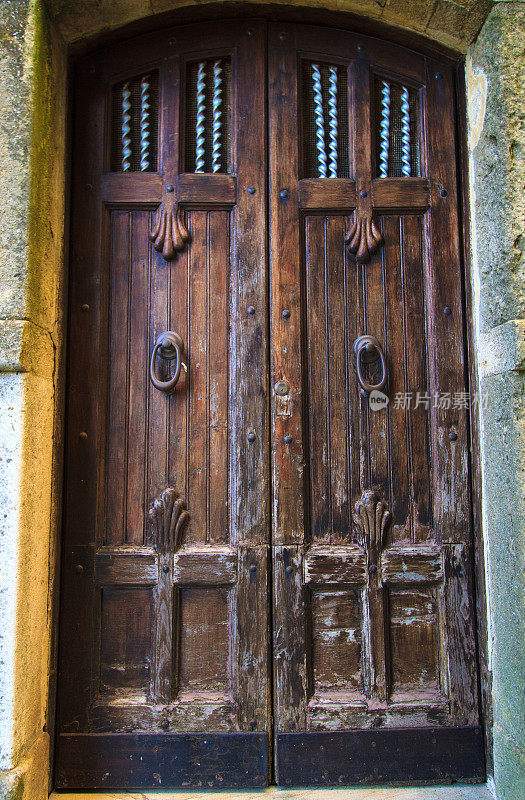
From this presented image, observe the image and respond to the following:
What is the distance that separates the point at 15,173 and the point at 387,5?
4.64ft

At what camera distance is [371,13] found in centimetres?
184

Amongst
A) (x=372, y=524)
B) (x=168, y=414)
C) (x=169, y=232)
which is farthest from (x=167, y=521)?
(x=169, y=232)

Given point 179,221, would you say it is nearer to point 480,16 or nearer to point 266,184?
point 266,184

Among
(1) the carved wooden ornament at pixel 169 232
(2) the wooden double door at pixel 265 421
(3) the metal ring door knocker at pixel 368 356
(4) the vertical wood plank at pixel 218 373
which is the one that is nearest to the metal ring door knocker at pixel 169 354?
(2) the wooden double door at pixel 265 421

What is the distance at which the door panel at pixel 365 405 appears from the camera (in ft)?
5.83

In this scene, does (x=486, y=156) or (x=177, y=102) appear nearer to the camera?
(x=486, y=156)

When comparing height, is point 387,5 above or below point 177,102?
above

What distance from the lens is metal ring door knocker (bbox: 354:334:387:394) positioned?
71.8 inches

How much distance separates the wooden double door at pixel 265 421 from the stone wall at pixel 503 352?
4.7 inches

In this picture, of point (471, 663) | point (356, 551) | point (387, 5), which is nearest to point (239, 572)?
point (356, 551)

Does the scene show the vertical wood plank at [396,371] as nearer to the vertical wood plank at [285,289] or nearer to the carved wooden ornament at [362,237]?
the carved wooden ornament at [362,237]

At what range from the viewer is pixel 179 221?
1.87 m

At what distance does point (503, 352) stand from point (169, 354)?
44.9 inches

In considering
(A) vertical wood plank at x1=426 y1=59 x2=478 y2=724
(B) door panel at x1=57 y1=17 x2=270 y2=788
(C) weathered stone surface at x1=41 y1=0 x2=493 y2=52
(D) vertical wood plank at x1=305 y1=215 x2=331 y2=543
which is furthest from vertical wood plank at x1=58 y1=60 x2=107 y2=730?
(A) vertical wood plank at x1=426 y1=59 x2=478 y2=724
